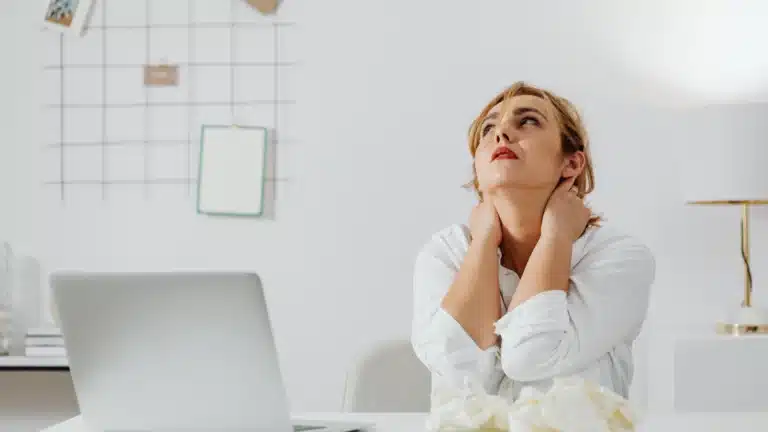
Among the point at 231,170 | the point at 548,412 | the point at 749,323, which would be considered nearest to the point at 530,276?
the point at 548,412

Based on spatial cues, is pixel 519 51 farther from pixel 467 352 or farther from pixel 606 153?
pixel 467 352

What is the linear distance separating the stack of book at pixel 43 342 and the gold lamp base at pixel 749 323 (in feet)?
6.54

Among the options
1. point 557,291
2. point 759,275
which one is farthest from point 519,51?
point 557,291

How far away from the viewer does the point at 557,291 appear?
70.0 inches

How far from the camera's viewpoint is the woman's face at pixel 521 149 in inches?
72.8

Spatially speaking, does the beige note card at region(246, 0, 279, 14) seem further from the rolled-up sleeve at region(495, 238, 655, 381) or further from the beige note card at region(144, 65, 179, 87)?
the rolled-up sleeve at region(495, 238, 655, 381)

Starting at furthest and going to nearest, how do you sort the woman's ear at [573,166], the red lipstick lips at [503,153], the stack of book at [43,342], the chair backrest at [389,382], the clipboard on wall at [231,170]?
the clipboard on wall at [231,170]
the stack of book at [43,342]
the chair backrest at [389,382]
the woman's ear at [573,166]
the red lipstick lips at [503,153]

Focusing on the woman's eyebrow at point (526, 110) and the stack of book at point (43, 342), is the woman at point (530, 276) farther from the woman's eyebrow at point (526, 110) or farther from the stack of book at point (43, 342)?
the stack of book at point (43, 342)

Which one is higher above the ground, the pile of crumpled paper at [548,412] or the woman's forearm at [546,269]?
the woman's forearm at [546,269]

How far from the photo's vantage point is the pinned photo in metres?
3.48

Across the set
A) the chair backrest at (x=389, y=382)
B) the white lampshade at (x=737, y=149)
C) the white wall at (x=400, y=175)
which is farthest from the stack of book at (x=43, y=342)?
the white lampshade at (x=737, y=149)

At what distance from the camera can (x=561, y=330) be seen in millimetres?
1731

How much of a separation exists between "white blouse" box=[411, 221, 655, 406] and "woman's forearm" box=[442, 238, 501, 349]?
16 mm

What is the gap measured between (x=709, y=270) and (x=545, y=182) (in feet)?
5.17
